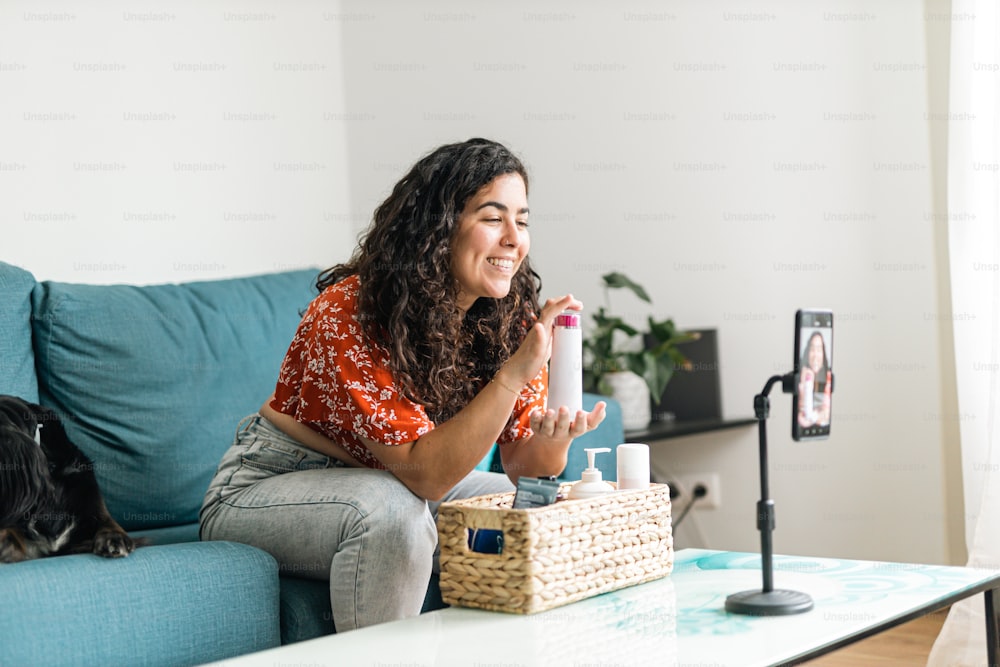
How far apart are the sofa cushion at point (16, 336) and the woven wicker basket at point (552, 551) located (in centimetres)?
92

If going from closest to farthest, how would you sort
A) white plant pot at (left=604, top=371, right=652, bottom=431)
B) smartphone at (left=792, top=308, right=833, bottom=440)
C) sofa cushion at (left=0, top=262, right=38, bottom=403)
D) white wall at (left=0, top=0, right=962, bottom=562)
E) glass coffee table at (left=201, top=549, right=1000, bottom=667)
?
glass coffee table at (left=201, top=549, right=1000, bottom=667) < smartphone at (left=792, top=308, right=833, bottom=440) < sofa cushion at (left=0, top=262, right=38, bottom=403) < white wall at (left=0, top=0, right=962, bottom=562) < white plant pot at (left=604, top=371, right=652, bottom=431)

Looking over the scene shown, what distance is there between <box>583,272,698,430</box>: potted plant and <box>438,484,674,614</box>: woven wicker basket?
118 centimetres

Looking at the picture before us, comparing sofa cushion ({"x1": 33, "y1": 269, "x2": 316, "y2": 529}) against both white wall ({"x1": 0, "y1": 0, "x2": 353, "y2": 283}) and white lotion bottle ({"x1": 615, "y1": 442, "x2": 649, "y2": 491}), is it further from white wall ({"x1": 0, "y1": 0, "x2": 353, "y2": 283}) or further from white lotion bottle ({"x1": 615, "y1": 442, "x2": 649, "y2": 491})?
white lotion bottle ({"x1": 615, "y1": 442, "x2": 649, "y2": 491})

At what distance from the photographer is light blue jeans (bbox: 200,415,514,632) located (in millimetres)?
1554

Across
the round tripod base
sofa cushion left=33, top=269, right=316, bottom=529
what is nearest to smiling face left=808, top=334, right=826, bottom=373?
the round tripod base

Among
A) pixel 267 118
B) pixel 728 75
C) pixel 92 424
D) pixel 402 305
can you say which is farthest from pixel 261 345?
pixel 728 75

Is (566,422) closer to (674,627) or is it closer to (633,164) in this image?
(674,627)

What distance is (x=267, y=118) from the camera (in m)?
2.94

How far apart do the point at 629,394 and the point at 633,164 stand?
66cm

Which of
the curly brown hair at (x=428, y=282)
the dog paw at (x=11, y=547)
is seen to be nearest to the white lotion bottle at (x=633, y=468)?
the curly brown hair at (x=428, y=282)

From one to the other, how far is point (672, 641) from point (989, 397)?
1377 millimetres

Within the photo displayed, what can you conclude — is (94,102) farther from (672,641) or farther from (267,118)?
(672,641)

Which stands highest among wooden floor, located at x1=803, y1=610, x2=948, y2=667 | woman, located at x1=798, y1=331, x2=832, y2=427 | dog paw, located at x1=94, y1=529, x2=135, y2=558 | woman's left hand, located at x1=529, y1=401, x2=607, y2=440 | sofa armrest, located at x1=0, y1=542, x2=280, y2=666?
woman, located at x1=798, y1=331, x2=832, y2=427

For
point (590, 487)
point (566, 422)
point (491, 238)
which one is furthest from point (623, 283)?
point (590, 487)
